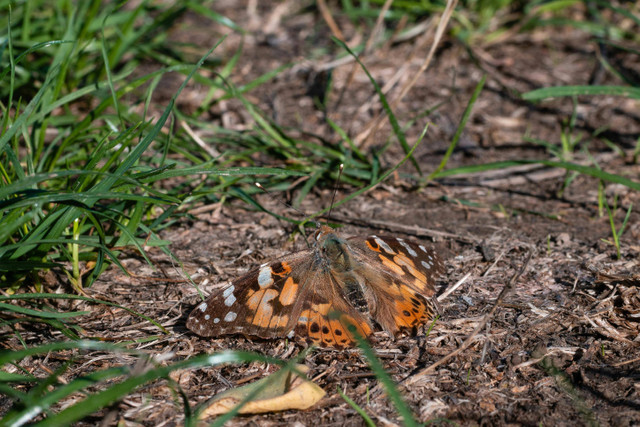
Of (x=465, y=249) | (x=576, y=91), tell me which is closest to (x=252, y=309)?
(x=465, y=249)

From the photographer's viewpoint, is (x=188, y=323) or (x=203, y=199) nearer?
(x=188, y=323)

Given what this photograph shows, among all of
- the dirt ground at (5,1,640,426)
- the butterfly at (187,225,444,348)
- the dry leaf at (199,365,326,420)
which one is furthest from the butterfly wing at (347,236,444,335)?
the dry leaf at (199,365,326,420)

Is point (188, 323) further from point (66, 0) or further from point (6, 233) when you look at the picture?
point (66, 0)

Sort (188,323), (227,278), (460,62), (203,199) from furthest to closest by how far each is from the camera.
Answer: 1. (460,62)
2. (203,199)
3. (227,278)
4. (188,323)

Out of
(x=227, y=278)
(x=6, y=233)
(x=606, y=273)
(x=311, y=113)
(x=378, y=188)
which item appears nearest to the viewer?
(x=6, y=233)

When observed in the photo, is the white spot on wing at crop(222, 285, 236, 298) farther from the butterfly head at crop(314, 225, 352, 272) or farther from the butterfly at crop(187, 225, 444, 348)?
the butterfly head at crop(314, 225, 352, 272)

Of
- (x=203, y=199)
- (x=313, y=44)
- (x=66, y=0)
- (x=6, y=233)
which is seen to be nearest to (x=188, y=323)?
(x=6, y=233)

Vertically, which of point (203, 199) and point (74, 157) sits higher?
point (74, 157)
